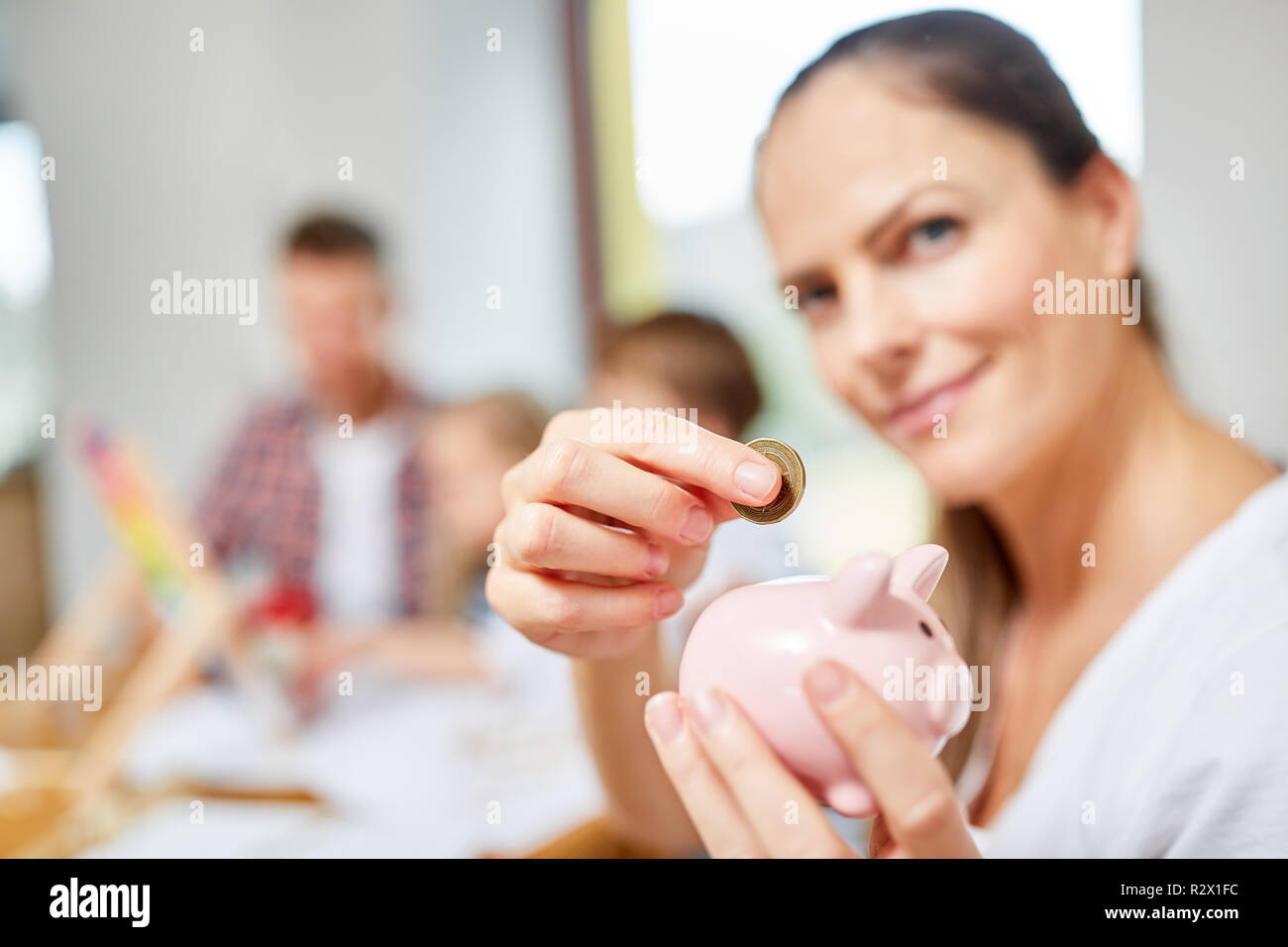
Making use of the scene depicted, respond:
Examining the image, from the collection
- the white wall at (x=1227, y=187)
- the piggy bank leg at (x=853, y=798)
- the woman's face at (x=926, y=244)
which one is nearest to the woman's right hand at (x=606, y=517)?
the piggy bank leg at (x=853, y=798)

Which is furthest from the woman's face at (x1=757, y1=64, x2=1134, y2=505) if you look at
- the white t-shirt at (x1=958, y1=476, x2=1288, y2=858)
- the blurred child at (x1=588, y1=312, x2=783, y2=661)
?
the blurred child at (x1=588, y1=312, x2=783, y2=661)

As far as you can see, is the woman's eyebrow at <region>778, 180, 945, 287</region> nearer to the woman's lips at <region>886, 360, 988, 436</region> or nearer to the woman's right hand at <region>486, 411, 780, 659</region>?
the woman's lips at <region>886, 360, 988, 436</region>

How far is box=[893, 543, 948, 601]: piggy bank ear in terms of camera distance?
0.43 m

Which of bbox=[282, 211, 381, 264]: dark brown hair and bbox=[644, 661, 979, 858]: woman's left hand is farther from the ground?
bbox=[282, 211, 381, 264]: dark brown hair

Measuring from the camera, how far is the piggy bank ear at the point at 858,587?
39 cm

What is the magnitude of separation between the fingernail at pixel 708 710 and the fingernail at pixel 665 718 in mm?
14

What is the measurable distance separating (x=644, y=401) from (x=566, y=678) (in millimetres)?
375

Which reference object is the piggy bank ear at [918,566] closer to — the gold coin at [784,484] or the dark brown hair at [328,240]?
the gold coin at [784,484]

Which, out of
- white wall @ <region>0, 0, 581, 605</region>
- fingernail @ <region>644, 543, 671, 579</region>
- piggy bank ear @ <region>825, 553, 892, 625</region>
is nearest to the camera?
piggy bank ear @ <region>825, 553, 892, 625</region>

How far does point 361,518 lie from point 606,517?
1.22 meters

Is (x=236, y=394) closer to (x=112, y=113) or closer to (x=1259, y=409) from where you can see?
(x=112, y=113)

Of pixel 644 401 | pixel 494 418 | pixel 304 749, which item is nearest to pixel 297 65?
pixel 494 418

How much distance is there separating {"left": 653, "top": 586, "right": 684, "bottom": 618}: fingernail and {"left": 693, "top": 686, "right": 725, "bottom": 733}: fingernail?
89 millimetres

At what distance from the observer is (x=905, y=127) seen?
2.19ft
